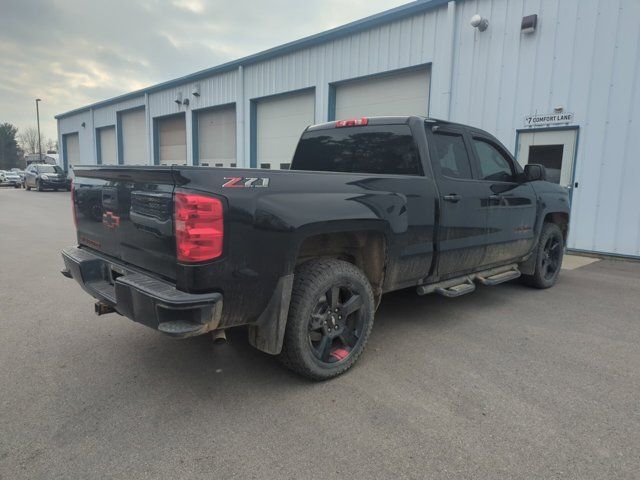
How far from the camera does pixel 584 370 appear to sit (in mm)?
3330

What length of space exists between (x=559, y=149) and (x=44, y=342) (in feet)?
29.2

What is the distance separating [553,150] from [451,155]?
5722 millimetres

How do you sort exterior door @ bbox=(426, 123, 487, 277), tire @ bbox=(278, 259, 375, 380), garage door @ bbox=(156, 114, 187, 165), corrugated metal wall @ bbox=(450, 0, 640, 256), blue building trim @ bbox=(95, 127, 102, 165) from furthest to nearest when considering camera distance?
blue building trim @ bbox=(95, 127, 102, 165), garage door @ bbox=(156, 114, 187, 165), corrugated metal wall @ bbox=(450, 0, 640, 256), exterior door @ bbox=(426, 123, 487, 277), tire @ bbox=(278, 259, 375, 380)

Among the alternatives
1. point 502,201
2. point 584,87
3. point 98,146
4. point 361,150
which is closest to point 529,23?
point 584,87

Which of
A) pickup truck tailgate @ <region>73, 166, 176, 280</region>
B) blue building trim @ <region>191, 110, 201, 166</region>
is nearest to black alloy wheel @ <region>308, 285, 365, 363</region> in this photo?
pickup truck tailgate @ <region>73, 166, 176, 280</region>

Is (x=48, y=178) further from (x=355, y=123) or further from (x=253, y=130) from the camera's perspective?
(x=355, y=123)

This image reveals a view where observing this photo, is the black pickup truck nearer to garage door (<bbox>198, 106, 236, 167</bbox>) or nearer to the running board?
the running board

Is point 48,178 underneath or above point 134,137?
underneath

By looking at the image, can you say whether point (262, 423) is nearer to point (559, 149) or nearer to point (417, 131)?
point (417, 131)

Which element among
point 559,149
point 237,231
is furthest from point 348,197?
point 559,149

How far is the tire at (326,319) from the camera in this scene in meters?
2.91

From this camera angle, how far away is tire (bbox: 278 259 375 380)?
2.91m

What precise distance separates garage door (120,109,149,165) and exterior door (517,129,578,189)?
18.1 meters

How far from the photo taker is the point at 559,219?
5965 millimetres
